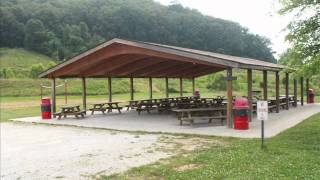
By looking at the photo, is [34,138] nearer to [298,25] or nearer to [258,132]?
[258,132]

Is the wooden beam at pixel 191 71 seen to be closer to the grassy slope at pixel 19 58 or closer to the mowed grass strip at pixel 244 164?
the mowed grass strip at pixel 244 164

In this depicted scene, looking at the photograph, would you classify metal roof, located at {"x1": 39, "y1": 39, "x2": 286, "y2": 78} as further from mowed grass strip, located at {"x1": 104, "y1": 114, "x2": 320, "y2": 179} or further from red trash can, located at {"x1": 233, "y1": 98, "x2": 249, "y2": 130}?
mowed grass strip, located at {"x1": 104, "y1": 114, "x2": 320, "y2": 179}

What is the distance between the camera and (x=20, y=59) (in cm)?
7494

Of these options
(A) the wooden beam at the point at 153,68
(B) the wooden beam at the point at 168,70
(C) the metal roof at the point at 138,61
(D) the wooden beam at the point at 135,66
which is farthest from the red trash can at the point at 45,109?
(B) the wooden beam at the point at 168,70

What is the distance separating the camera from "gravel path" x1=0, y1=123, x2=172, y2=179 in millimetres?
7207

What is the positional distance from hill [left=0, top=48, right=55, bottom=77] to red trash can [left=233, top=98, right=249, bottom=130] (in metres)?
60.2

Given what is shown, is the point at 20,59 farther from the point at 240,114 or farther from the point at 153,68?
the point at 240,114

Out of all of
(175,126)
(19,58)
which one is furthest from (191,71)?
(19,58)

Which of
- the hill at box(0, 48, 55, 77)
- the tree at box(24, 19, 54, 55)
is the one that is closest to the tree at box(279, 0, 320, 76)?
the hill at box(0, 48, 55, 77)

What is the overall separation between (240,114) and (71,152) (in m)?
5.19

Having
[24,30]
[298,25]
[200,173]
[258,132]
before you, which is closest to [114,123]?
A: [258,132]

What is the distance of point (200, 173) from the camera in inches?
250

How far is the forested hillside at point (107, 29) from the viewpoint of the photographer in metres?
83.9

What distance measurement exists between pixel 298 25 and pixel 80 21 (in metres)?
89.2
